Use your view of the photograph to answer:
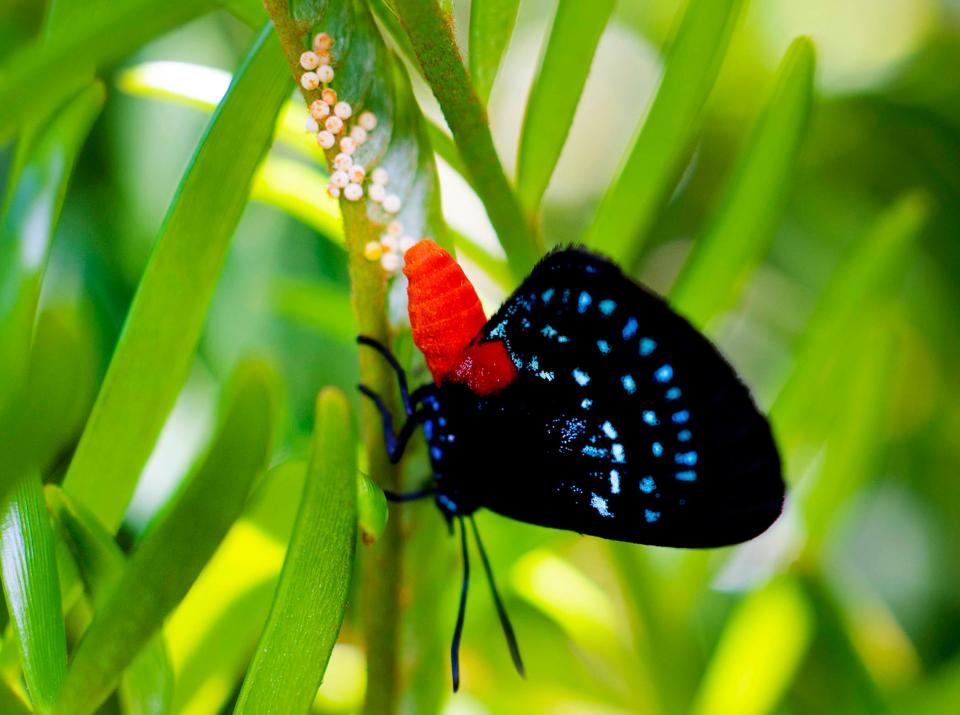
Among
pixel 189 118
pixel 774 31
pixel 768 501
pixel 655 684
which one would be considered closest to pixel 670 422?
pixel 768 501

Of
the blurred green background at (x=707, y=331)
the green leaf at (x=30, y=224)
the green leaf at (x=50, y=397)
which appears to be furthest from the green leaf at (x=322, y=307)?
the green leaf at (x=30, y=224)

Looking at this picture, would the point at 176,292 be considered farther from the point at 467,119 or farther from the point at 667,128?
→ the point at 667,128

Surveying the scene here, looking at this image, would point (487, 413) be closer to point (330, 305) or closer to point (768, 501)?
point (768, 501)

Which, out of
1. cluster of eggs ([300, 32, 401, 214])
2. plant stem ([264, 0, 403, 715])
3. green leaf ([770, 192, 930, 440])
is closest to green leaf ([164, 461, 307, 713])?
plant stem ([264, 0, 403, 715])

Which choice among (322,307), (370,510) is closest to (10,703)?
(370,510)

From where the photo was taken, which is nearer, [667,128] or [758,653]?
[667,128]

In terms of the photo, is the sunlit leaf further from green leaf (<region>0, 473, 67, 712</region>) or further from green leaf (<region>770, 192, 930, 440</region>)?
green leaf (<region>770, 192, 930, 440</region>)

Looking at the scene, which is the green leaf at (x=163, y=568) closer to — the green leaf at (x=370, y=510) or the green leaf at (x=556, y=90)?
the green leaf at (x=370, y=510)
